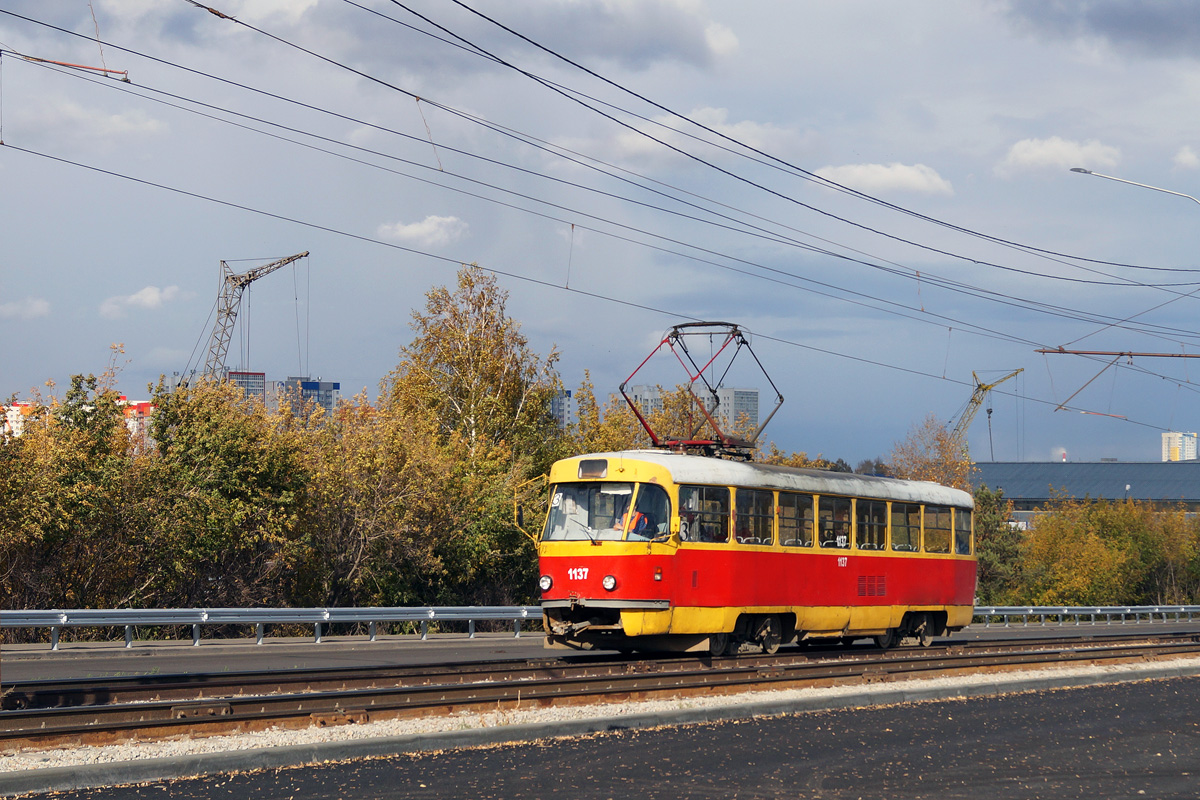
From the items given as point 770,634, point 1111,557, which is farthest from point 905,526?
point 1111,557

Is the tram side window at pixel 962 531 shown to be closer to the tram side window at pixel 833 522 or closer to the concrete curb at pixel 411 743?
the tram side window at pixel 833 522

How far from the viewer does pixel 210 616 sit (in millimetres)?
23688

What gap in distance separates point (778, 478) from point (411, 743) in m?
10.8

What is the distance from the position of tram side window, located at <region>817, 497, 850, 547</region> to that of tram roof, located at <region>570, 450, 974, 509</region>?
21 centimetres

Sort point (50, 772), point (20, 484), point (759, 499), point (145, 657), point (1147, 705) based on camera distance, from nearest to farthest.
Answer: point (50, 772)
point (1147, 705)
point (759, 499)
point (145, 657)
point (20, 484)

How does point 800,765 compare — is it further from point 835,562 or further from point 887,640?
point 887,640

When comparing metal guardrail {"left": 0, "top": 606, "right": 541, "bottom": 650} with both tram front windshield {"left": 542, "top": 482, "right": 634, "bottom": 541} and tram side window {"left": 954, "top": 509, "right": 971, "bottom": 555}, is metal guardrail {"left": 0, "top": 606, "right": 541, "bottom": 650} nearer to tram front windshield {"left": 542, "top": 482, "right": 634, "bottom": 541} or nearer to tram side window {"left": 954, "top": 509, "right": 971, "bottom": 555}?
tram front windshield {"left": 542, "top": 482, "right": 634, "bottom": 541}

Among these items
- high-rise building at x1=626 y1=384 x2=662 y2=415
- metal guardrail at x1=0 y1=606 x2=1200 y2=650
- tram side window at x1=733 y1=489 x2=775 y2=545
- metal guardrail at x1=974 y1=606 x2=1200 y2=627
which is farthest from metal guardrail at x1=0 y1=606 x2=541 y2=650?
high-rise building at x1=626 y1=384 x2=662 y2=415

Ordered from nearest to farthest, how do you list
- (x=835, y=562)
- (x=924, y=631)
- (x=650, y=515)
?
(x=650, y=515) < (x=835, y=562) < (x=924, y=631)

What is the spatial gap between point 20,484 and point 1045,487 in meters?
145

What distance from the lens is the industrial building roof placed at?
139000mm

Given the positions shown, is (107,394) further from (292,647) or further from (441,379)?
(441,379)

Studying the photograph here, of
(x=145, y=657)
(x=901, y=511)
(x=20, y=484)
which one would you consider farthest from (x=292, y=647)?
(x=901, y=511)

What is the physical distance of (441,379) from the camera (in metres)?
50.9
